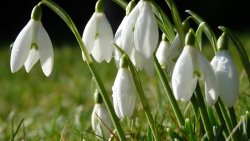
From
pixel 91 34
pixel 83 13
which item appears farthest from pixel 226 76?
pixel 83 13

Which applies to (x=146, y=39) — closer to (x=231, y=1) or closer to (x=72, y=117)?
(x=72, y=117)

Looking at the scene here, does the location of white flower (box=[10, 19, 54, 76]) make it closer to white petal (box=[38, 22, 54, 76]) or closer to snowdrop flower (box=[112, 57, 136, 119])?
white petal (box=[38, 22, 54, 76])

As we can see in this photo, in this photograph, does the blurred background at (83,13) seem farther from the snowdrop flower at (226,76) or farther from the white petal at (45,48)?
the snowdrop flower at (226,76)

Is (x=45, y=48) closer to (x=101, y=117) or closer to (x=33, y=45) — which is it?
(x=33, y=45)

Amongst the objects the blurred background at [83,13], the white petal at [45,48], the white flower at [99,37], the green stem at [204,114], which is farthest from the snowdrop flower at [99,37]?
the blurred background at [83,13]

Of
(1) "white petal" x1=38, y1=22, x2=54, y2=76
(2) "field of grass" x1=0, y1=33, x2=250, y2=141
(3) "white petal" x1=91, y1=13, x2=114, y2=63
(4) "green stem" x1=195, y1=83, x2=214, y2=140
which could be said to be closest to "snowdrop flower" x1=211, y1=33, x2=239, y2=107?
(4) "green stem" x1=195, y1=83, x2=214, y2=140
